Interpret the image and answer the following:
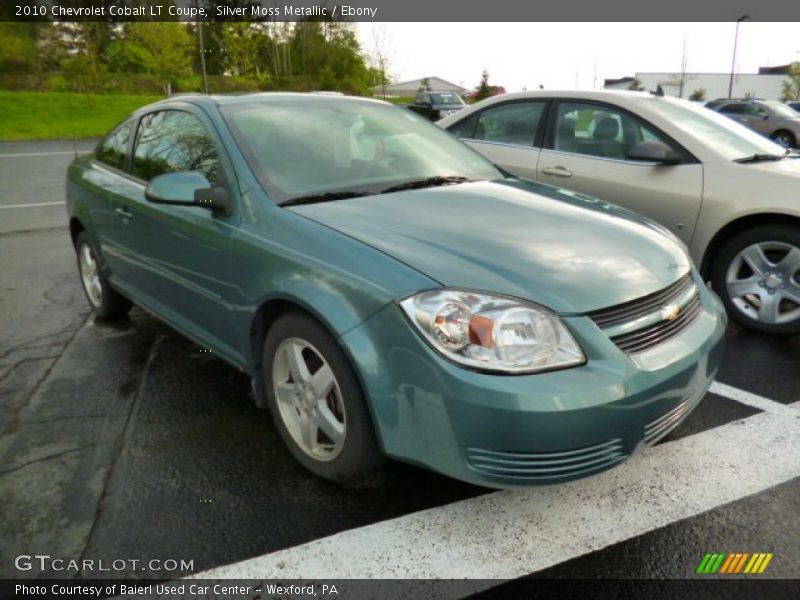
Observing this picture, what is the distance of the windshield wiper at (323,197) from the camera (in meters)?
2.77

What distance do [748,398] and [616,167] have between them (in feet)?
6.63

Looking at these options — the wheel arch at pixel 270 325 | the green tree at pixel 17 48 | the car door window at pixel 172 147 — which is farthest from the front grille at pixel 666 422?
the green tree at pixel 17 48

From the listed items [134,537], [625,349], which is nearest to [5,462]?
[134,537]

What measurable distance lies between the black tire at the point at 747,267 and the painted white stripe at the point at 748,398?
0.95 metres

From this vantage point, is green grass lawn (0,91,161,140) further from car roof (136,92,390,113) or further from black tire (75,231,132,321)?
car roof (136,92,390,113)

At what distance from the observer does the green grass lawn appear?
81.6 feet

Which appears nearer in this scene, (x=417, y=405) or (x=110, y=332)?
(x=417, y=405)

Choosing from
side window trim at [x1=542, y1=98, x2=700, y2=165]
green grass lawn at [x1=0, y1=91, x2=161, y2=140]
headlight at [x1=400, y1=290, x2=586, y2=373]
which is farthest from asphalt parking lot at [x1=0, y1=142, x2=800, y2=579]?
green grass lawn at [x1=0, y1=91, x2=161, y2=140]

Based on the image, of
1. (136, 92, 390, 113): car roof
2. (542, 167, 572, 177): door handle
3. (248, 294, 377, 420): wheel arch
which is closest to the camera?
(248, 294, 377, 420): wheel arch

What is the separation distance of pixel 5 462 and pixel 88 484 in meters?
0.50

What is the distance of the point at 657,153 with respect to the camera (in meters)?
4.36

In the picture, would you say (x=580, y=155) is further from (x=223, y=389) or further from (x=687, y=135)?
(x=223, y=389)

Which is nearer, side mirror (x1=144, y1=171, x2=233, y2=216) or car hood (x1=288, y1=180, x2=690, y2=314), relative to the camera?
car hood (x1=288, y1=180, x2=690, y2=314)

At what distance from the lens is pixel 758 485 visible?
2.54 metres
